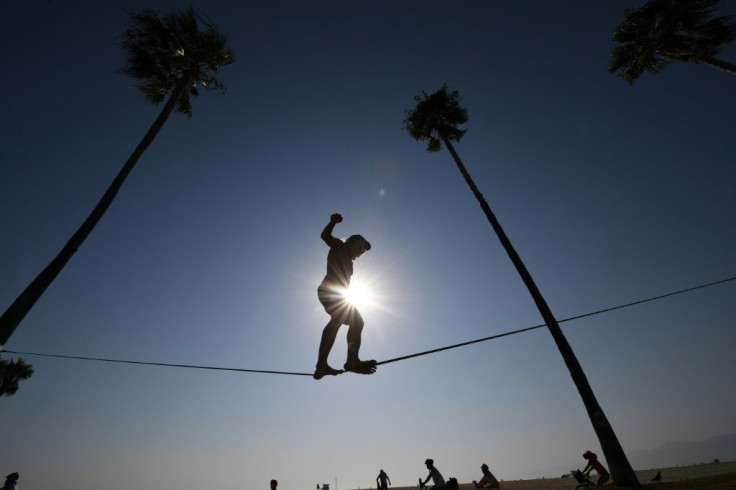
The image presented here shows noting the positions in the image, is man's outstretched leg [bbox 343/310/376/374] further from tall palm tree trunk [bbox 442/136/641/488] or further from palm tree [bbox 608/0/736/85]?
palm tree [bbox 608/0/736/85]

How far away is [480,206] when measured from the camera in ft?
40.0

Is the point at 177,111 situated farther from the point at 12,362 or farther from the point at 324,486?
the point at 324,486

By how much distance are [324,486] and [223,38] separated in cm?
2920

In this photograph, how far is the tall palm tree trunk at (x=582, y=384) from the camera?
7195 millimetres

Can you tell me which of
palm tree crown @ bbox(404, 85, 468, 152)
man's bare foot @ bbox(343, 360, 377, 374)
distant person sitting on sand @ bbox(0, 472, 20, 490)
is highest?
palm tree crown @ bbox(404, 85, 468, 152)

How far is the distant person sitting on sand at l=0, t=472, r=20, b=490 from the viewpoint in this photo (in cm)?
818

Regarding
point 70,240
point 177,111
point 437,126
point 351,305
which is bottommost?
point 351,305

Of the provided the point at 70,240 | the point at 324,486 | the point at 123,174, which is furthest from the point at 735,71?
the point at 324,486

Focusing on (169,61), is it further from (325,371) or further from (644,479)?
(644,479)

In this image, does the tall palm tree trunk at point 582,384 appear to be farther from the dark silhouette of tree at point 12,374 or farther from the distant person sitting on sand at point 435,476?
the dark silhouette of tree at point 12,374

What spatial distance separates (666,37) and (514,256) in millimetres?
11568

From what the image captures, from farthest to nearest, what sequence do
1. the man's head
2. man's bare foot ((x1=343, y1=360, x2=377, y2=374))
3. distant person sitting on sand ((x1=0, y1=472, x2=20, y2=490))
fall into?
distant person sitting on sand ((x1=0, y1=472, x2=20, y2=490)) < the man's head < man's bare foot ((x1=343, y1=360, x2=377, y2=374))

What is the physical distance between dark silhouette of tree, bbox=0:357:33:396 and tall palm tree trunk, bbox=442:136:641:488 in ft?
90.4

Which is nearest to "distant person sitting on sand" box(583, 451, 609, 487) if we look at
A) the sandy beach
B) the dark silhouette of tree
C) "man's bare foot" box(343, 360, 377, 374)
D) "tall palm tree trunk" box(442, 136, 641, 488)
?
"tall palm tree trunk" box(442, 136, 641, 488)
